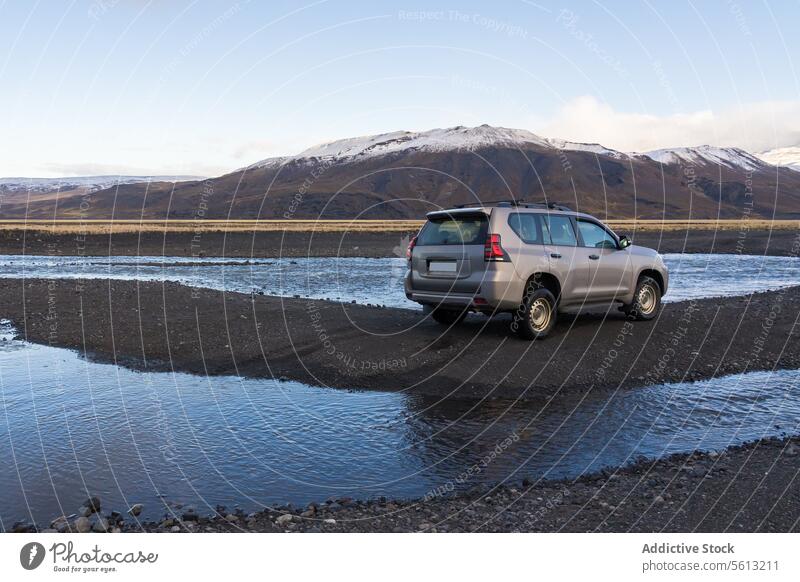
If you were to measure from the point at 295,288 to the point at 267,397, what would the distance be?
13238 mm

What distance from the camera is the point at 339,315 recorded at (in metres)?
14.1

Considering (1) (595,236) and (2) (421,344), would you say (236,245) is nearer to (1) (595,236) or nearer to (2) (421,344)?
(1) (595,236)

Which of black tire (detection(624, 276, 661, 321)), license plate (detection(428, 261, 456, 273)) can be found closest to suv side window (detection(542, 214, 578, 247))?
license plate (detection(428, 261, 456, 273))

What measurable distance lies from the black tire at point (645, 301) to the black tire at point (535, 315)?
2576mm

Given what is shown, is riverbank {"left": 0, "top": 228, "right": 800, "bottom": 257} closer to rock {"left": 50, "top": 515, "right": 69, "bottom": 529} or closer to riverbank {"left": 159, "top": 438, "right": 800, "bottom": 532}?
riverbank {"left": 159, "top": 438, "right": 800, "bottom": 532}

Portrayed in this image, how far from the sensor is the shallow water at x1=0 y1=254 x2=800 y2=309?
67.5ft

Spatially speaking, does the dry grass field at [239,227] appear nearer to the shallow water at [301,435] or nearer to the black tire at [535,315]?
the black tire at [535,315]

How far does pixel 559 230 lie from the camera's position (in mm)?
11852

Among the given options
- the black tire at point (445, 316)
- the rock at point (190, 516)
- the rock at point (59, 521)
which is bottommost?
the rock at point (59, 521)

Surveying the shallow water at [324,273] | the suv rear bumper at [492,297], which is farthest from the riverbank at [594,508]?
the shallow water at [324,273]

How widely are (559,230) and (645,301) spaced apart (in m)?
2.94

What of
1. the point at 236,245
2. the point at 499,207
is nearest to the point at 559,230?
the point at 499,207

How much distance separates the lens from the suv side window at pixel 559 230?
11.6 metres

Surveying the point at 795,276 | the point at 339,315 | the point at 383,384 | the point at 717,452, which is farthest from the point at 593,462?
the point at 795,276
